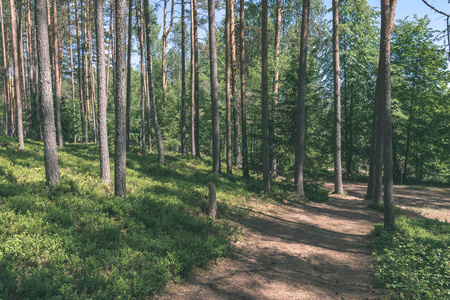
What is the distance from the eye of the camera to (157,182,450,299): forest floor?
5121 mm

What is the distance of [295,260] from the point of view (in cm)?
668

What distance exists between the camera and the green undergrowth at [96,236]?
4.41m

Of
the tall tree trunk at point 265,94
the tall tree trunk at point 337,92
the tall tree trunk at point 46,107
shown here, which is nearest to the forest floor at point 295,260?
the tall tree trunk at point 265,94

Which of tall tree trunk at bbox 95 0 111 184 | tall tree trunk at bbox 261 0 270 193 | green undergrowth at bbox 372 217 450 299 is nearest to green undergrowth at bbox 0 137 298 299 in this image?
tall tree trunk at bbox 95 0 111 184

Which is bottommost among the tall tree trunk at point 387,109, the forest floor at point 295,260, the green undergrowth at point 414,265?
the forest floor at point 295,260

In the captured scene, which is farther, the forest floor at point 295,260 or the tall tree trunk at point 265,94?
the tall tree trunk at point 265,94

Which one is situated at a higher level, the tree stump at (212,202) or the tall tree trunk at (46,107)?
the tall tree trunk at (46,107)

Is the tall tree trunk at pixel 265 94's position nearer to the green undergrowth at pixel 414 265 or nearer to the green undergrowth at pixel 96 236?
the green undergrowth at pixel 96 236

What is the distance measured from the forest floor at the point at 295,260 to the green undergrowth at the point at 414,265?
0.40 meters

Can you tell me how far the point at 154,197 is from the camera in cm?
890

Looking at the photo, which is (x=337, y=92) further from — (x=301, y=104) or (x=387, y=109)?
(x=387, y=109)

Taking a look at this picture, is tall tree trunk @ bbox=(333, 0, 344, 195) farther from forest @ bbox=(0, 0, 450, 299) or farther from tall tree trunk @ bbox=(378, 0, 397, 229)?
tall tree trunk @ bbox=(378, 0, 397, 229)

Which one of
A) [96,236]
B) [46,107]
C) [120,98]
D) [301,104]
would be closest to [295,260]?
[96,236]

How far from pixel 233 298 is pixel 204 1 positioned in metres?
21.9
